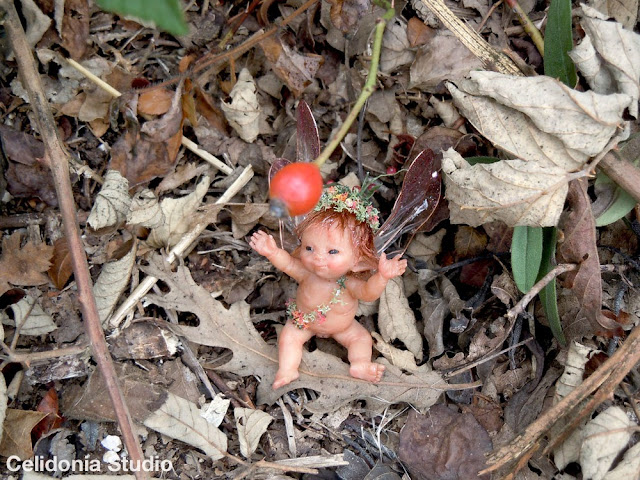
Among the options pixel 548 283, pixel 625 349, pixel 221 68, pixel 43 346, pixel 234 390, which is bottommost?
pixel 234 390

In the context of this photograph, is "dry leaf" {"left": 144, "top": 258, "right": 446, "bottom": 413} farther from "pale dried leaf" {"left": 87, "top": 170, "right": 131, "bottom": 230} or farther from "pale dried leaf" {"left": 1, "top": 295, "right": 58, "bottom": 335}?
"pale dried leaf" {"left": 1, "top": 295, "right": 58, "bottom": 335}

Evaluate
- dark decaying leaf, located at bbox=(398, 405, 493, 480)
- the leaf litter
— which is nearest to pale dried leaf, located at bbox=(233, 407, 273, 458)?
the leaf litter

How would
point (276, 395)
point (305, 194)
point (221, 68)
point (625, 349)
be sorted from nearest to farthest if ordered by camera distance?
point (305, 194) → point (625, 349) → point (276, 395) → point (221, 68)

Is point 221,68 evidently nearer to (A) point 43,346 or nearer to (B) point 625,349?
(A) point 43,346

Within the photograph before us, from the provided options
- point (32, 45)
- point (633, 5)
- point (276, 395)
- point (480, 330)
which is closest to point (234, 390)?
point (276, 395)

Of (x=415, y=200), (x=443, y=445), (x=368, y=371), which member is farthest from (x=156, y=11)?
(x=443, y=445)

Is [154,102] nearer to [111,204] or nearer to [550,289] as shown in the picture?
[111,204]

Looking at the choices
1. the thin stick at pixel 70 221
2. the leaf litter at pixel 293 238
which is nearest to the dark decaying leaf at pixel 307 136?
the leaf litter at pixel 293 238
